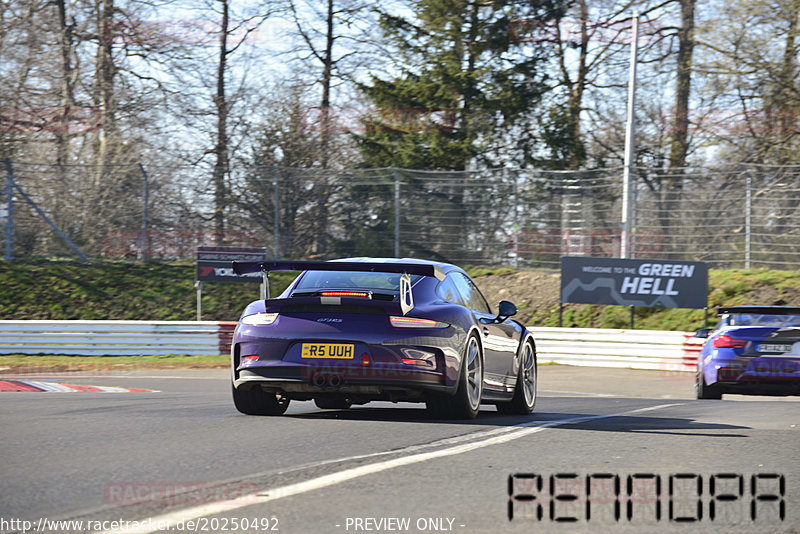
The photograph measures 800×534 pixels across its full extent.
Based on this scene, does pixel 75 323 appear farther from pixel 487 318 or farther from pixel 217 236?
pixel 487 318

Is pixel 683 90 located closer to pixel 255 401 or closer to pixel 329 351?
pixel 255 401

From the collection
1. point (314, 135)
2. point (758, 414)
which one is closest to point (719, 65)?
point (314, 135)

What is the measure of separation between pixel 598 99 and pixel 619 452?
30972mm

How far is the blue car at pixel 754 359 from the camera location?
13.5 m

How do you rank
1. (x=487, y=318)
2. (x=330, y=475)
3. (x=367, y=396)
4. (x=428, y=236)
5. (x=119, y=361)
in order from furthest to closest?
(x=428, y=236), (x=119, y=361), (x=487, y=318), (x=367, y=396), (x=330, y=475)

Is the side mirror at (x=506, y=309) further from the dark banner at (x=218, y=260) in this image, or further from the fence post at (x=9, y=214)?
the fence post at (x=9, y=214)

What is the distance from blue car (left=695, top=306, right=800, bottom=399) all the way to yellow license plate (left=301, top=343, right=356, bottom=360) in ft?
22.1

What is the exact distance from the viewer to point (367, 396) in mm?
8844

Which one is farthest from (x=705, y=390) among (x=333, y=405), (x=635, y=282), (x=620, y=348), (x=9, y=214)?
(x=9, y=214)

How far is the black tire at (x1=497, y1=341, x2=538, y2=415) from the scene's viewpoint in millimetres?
10742

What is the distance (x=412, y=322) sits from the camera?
28.7 ft

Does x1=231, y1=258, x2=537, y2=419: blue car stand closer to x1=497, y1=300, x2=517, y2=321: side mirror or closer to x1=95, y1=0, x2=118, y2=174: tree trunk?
x1=497, y1=300, x2=517, y2=321: side mirror

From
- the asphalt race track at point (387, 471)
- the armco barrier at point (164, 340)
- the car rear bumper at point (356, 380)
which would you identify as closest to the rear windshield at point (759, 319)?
the asphalt race track at point (387, 471)

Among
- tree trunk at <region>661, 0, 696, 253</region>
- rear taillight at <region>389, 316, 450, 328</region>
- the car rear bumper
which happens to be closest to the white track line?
the car rear bumper
